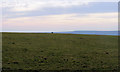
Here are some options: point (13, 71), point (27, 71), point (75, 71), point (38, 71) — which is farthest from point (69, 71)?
point (13, 71)

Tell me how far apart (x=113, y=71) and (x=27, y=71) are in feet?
26.6

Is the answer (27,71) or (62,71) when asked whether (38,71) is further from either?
(62,71)

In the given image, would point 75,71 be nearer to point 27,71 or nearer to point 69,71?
point 69,71

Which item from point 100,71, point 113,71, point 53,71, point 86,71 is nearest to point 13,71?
point 53,71

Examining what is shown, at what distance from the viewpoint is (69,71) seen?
51.5 ft

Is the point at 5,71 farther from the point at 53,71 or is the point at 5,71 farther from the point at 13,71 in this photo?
the point at 53,71

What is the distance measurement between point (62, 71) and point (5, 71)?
5.22 m

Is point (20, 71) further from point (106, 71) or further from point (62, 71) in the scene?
point (106, 71)

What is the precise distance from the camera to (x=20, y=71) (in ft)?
51.0

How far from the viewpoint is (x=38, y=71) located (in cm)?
1570

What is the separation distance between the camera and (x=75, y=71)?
15805 millimetres

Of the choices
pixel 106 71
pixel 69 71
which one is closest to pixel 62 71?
pixel 69 71

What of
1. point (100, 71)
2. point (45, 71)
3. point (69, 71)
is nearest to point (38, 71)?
point (45, 71)

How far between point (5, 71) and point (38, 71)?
300 cm
